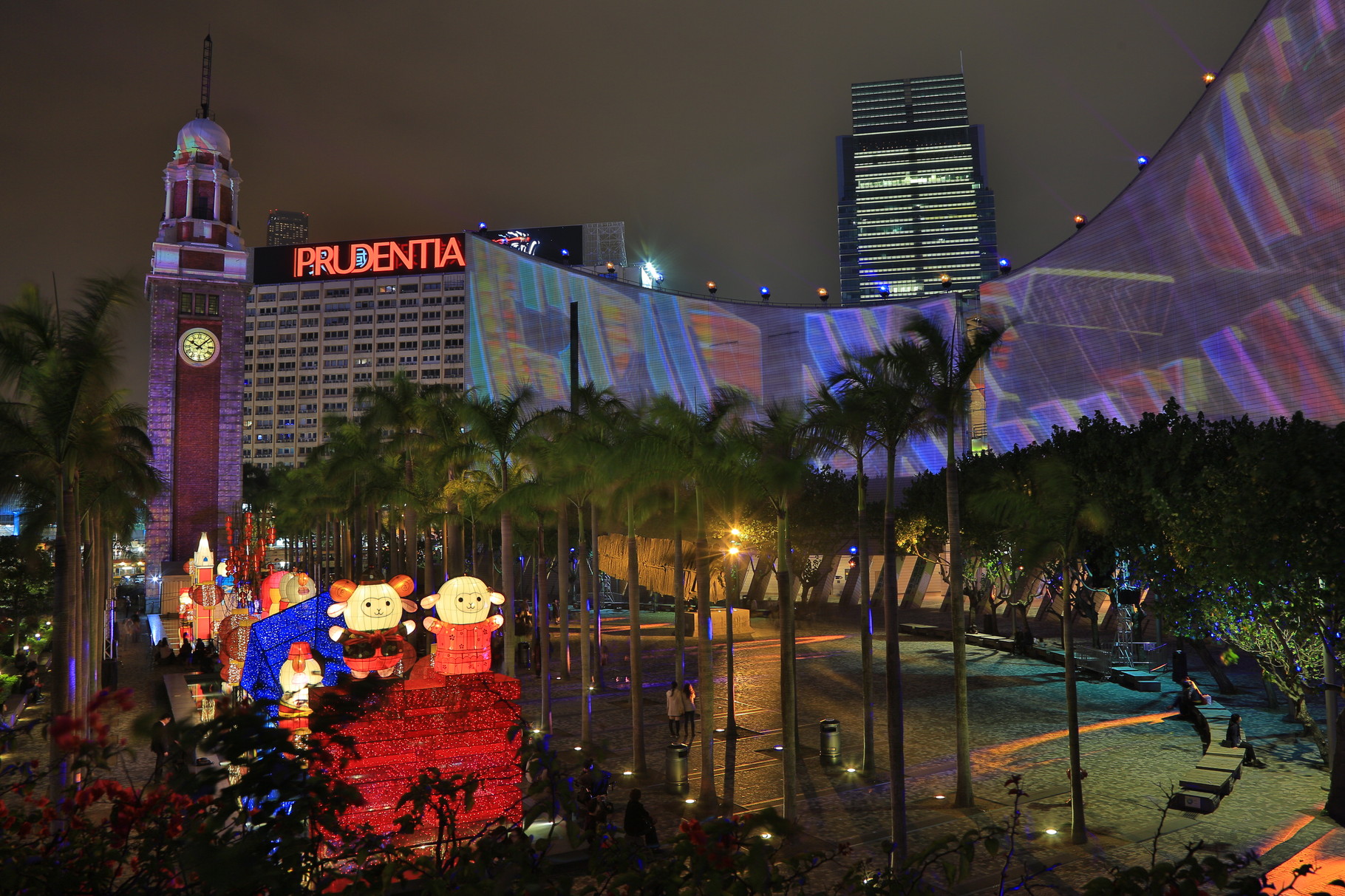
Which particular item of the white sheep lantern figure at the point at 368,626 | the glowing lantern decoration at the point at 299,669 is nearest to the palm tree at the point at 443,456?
the white sheep lantern figure at the point at 368,626

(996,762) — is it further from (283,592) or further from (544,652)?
(283,592)

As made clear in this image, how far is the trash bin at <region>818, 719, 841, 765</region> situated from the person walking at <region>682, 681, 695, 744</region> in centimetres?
282

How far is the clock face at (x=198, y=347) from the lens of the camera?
6031 cm

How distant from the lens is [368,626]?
1702cm

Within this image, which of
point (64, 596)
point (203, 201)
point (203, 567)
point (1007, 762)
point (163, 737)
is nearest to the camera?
point (163, 737)

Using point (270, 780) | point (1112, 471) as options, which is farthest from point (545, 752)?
point (1112, 471)

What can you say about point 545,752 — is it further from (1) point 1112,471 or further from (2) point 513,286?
(2) point 513,286

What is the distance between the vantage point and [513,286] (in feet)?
210

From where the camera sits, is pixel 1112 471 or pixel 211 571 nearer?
pixel 1112 471

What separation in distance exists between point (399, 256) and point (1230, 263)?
80.5 meters

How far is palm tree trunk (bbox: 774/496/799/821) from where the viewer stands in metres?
11.3

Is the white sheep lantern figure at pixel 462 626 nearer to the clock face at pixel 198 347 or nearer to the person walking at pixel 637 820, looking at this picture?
the person walking at pixel 637 820

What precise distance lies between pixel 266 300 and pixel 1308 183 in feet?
366

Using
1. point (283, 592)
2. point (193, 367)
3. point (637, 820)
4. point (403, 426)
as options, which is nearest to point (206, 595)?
point (403, 426)
